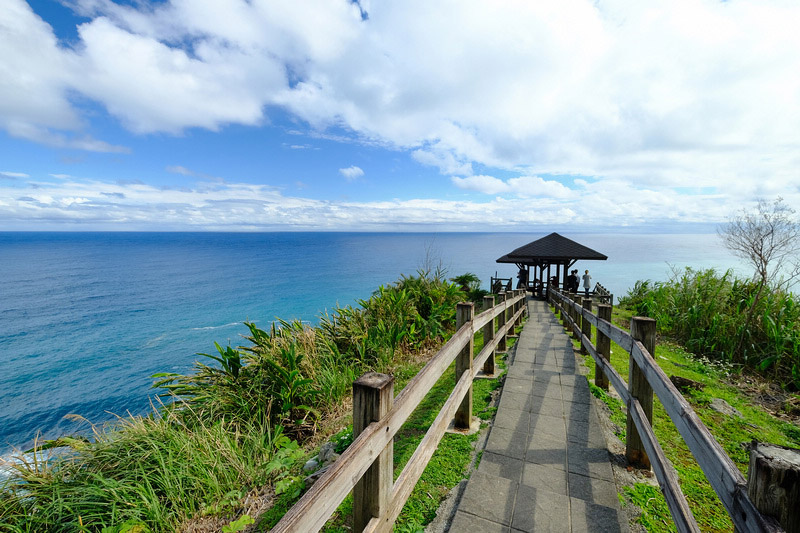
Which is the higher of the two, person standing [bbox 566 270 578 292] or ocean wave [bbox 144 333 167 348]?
person standing [bbox 566 270 578 292]

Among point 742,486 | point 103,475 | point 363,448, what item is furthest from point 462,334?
point 103,475

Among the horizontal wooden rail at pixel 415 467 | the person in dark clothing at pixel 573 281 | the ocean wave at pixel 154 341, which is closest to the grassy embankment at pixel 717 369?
the horizontal wooden rail at pixel 415 467

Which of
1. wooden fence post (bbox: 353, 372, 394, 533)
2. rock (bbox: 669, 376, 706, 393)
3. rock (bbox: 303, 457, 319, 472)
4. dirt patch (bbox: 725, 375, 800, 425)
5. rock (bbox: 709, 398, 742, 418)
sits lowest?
rock (bbox: 303, 457, 319, 472)

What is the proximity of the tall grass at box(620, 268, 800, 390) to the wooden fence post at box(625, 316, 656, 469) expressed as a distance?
196 inches

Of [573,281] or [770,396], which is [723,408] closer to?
[770,396]

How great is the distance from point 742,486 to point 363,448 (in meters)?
1.41

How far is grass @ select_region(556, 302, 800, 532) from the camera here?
2.49 m

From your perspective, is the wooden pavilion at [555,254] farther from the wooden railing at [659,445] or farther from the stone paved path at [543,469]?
the wooden railing at [659,445]

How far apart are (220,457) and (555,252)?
17.5 meters

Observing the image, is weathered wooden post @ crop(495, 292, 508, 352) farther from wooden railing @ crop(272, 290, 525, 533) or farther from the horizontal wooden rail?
wooden railing @ crop(272, 290, 525, 533)

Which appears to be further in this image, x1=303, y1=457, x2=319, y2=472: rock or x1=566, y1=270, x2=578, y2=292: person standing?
x1=566, y1=270, x2=578, y2=292: person standing

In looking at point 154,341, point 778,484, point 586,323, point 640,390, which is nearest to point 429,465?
point 640,390

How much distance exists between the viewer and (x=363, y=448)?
1.51m

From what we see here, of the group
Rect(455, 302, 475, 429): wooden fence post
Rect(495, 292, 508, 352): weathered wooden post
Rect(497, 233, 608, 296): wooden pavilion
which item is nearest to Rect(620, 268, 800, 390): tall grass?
Rect(495, 292, 508, 352): weathered wooden post
